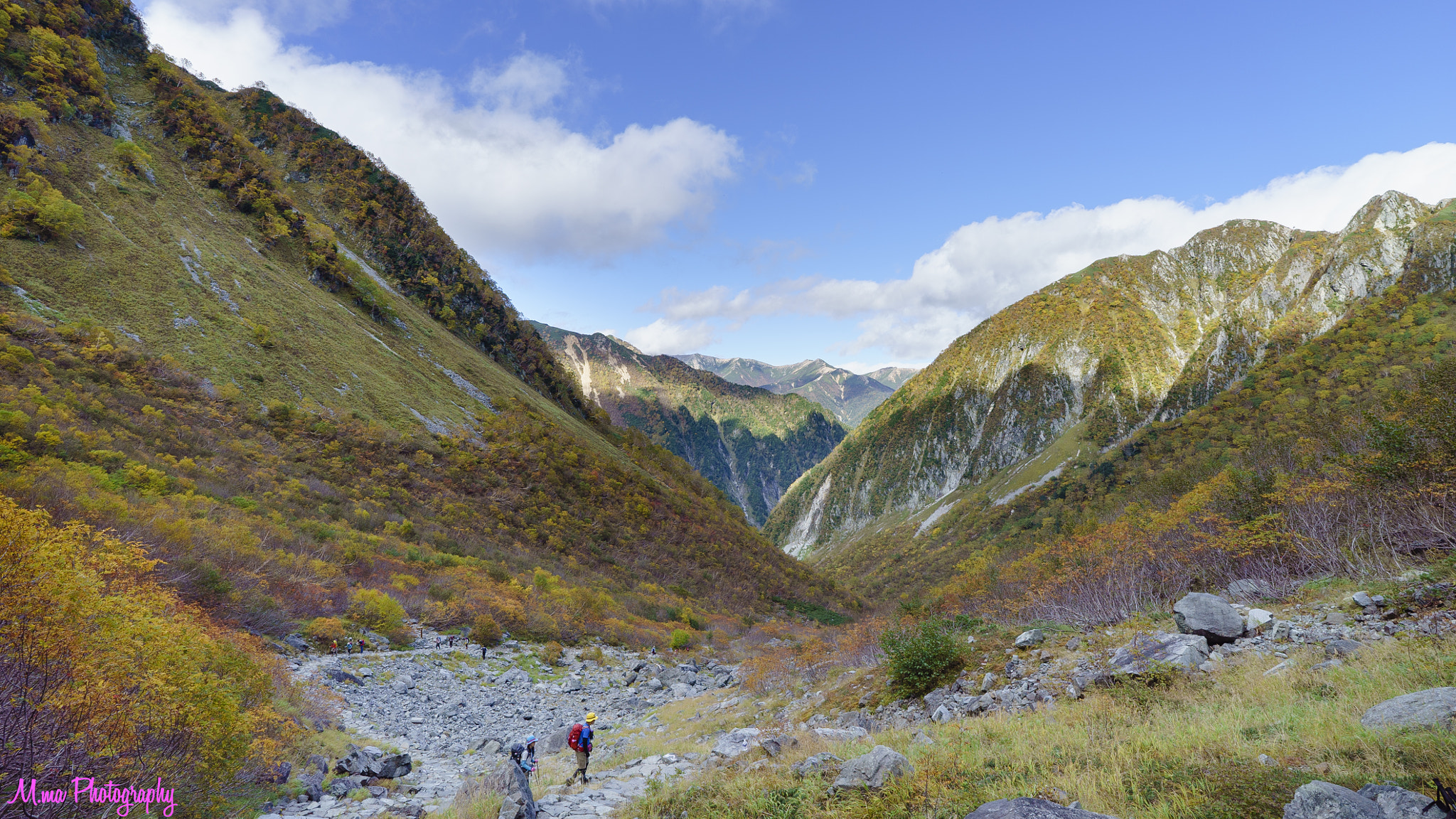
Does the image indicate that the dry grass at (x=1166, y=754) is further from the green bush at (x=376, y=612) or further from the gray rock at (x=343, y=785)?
the green bush at (x=376, y=612)

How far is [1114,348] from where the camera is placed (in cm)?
12550

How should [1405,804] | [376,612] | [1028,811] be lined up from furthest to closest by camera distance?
[376,612]
[1028,811]
[1405,804]

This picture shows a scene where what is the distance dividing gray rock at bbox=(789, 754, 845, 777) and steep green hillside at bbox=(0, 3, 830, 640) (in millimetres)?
15805

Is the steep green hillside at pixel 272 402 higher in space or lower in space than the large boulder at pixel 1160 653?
higher

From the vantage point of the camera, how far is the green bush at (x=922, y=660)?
1205cm

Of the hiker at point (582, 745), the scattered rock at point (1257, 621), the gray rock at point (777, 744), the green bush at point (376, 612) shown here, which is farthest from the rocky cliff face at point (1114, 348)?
the green bush at point (376, 612)

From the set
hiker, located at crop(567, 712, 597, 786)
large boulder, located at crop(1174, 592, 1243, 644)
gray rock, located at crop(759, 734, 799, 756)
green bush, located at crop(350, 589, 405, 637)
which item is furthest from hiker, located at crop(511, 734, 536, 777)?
large boulder, located at crop(1174, 592, 1243, 644)

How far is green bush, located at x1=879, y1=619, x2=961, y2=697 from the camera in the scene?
1205 centimetres

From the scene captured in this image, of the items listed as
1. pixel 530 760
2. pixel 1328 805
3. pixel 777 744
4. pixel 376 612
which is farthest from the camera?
pixel 376 612

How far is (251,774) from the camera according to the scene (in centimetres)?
746

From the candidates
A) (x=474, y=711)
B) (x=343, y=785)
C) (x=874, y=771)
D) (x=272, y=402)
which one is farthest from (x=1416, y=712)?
(x=272, y=402)

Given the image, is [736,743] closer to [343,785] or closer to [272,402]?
[343,785]

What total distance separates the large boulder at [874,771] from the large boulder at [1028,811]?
1690mm

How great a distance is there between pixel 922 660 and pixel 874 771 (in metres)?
6.74
